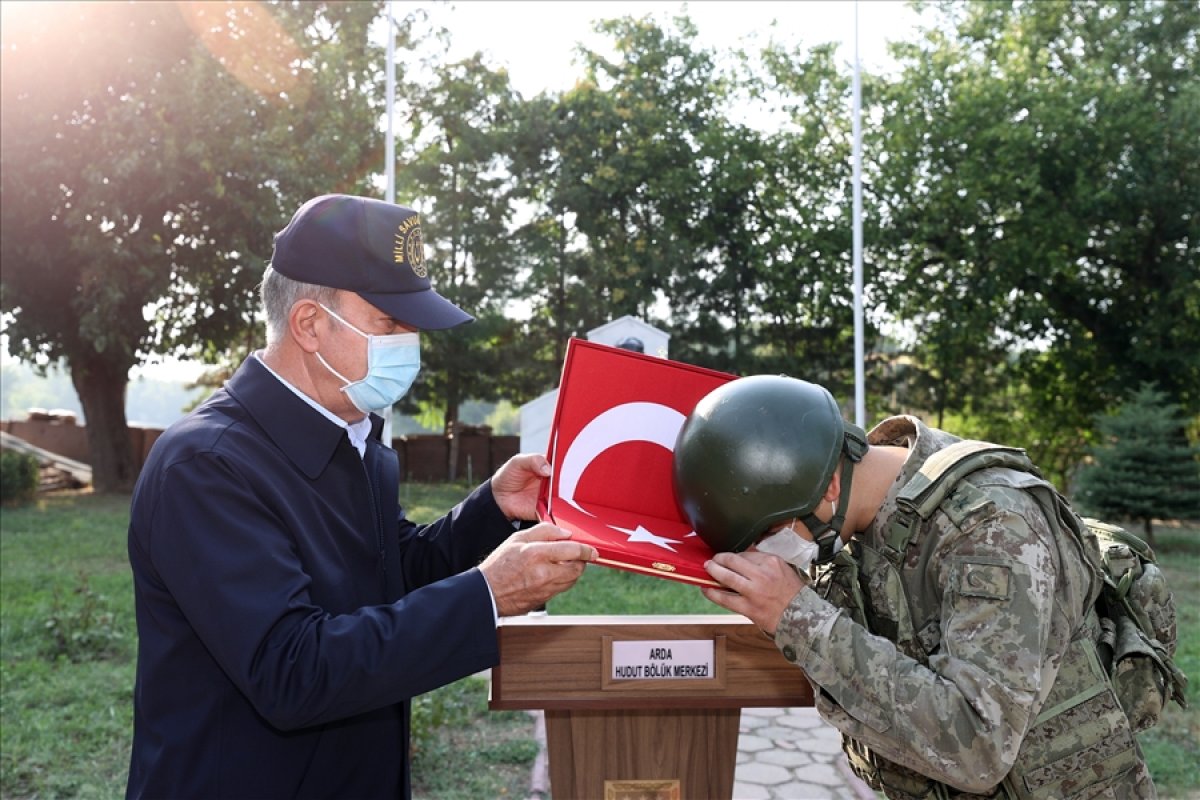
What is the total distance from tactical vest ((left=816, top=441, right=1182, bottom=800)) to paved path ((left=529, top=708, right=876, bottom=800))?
279 centimetres

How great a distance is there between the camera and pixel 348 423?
2.47 metres

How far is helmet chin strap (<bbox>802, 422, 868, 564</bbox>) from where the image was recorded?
7.43 feet

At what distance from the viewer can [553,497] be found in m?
2.47

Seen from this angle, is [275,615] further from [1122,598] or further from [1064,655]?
[1122,598]

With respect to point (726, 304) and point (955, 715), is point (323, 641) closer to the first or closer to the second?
point (955, 715)

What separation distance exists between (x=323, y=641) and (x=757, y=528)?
2.99 ft

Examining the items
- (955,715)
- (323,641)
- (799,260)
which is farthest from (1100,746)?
(799,260)

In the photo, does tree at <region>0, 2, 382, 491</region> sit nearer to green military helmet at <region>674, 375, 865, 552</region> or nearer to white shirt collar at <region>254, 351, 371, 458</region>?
white shirt collar at <region>254, 351, 371, 458</region>

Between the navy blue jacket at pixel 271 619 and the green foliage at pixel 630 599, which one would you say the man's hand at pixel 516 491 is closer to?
the navy blue jacket at pixel 271 619

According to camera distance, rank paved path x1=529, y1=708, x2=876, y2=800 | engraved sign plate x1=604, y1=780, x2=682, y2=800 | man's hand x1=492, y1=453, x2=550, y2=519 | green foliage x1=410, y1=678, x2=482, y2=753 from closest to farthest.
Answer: engraved sign plate x1=604, y1=780, x2=682, y2=800
man's hand x1=492, y1=453, x2=550, y2=519
paved path x1=529, y1=708, x2=876, y2=800
green foliage x1=410, y1=678, x2=482, y2=753

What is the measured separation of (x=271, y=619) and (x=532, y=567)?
52 cm

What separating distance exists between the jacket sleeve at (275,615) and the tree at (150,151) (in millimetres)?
16826

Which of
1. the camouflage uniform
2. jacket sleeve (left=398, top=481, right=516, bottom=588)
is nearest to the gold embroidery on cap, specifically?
jacket sleeve (left=398, top=481, right=516, bottom=588)

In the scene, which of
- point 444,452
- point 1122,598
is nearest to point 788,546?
point 1122,598
